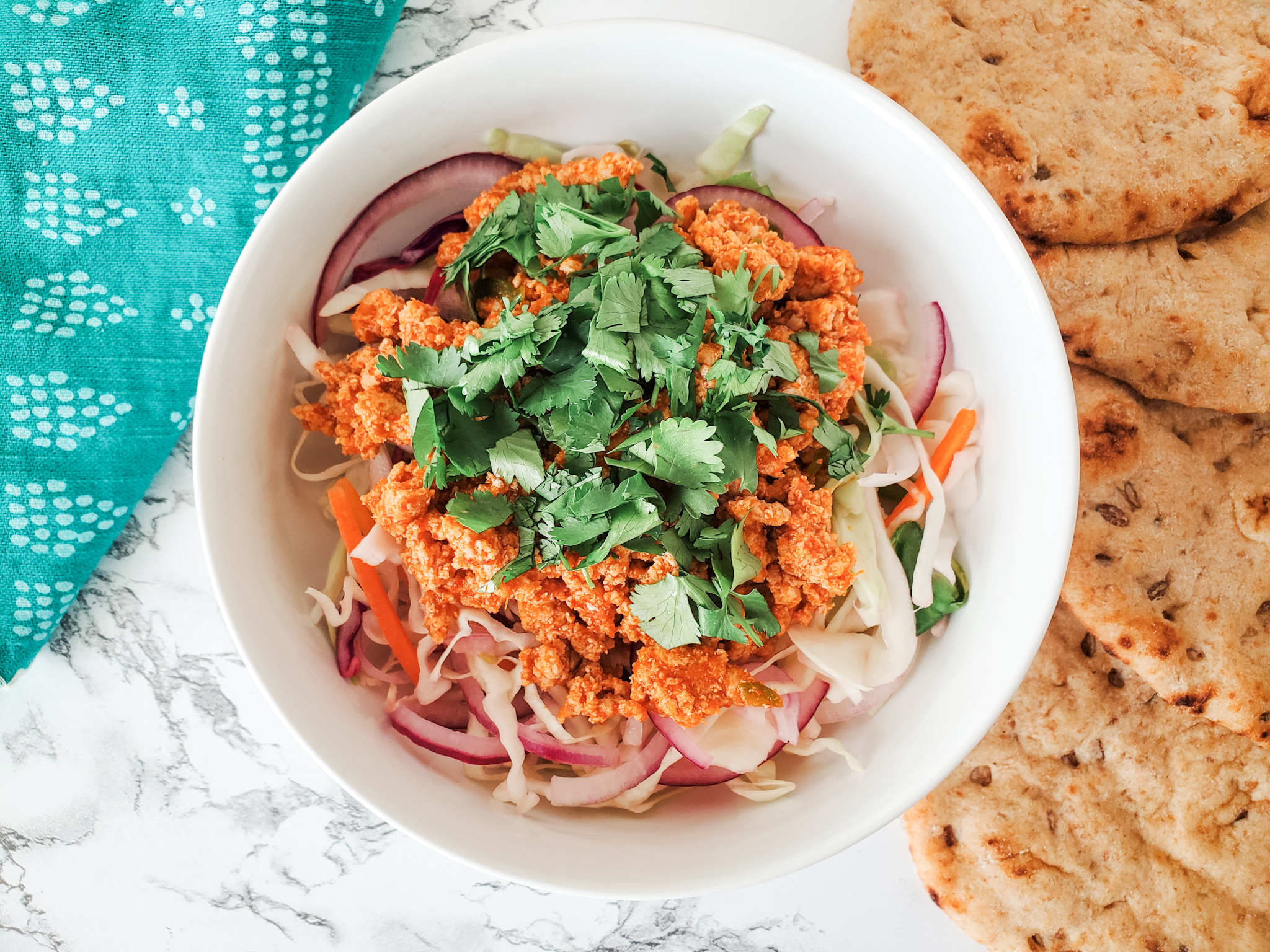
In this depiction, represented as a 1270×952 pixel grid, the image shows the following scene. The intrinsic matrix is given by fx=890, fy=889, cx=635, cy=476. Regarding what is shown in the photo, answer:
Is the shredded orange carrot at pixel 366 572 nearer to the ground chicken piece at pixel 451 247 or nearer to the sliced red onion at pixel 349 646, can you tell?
the sliced red onion at pixel 349 646

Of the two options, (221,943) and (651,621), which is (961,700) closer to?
(651,621)

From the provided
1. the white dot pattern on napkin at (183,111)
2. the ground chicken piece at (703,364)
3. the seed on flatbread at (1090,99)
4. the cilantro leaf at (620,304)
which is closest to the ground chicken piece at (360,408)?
the cilantro leaf at (620,304)

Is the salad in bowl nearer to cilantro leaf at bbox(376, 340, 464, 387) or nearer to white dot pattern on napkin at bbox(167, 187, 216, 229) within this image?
cilantro leaf at bbox(376, 340, 464, 387)

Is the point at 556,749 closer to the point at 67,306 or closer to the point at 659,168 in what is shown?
the point at 659,168

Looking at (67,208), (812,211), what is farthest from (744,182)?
(67,208)

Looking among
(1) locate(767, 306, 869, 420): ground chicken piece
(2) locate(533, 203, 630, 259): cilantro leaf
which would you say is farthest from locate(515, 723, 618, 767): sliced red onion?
(2) locate(533, 203, 630, 259): cilantro leaf

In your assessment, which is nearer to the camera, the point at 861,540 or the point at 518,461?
the point at 518,461

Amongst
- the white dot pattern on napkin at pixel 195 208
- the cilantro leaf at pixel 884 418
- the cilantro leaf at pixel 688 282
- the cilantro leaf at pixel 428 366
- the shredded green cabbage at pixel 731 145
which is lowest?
the white dot pattern on napkin at pixel 195 208
